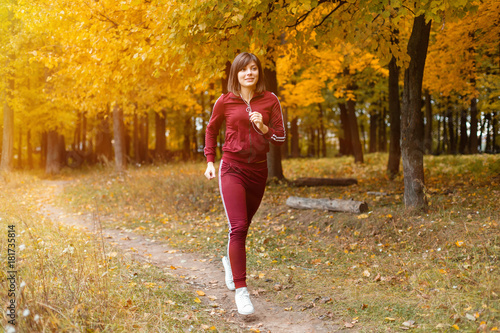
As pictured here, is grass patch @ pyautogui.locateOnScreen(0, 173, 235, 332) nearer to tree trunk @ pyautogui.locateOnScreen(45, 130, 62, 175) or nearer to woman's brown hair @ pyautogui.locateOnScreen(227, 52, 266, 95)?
woman's brown hair @ pyautogui.locateOnScreen(227, 52, 266, 95)

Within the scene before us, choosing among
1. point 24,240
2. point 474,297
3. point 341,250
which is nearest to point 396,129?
point 341,250

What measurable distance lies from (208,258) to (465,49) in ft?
30.3

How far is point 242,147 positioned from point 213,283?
6.67 ft

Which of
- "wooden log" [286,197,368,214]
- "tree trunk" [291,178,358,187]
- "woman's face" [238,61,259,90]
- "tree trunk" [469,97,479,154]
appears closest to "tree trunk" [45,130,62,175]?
"tree trunk" [291,178,358,187]

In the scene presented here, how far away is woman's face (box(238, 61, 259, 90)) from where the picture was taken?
378 centimetres

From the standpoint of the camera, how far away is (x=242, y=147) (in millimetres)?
3764

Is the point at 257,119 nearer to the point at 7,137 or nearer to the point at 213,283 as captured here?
the point at 213,283

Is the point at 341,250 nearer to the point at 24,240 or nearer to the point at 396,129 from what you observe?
the point at 24,240

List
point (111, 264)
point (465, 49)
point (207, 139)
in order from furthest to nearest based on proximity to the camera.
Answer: point (465, 49)
point (111, 264)
point (207, 139)

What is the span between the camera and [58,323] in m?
2.66

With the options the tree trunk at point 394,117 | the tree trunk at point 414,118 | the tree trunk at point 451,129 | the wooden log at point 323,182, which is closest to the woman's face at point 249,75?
the tree trunk at point 414,118

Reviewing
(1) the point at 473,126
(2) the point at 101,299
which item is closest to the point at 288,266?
(2) the point at 101,299

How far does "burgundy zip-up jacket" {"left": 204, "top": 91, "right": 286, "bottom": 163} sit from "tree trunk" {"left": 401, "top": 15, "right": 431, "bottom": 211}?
12.3 ft

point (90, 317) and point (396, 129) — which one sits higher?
point (396, 129)
